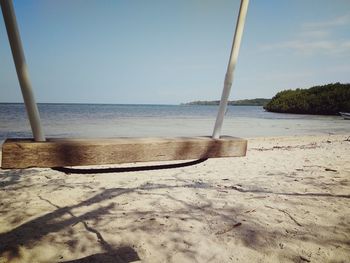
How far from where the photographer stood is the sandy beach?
9.92 feet

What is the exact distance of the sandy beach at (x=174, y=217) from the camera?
3023 mm

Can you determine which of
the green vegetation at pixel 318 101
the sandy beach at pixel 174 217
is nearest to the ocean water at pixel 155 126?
the sandy beach at pixel 174 217

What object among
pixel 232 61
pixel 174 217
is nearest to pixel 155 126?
pixel 174 217

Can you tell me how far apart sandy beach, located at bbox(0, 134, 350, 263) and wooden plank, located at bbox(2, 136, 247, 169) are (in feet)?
0.36

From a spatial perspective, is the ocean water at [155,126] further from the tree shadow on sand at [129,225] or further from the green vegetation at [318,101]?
the green vegetation at [318,101]

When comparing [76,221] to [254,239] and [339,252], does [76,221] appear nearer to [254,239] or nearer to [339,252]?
[254,239]

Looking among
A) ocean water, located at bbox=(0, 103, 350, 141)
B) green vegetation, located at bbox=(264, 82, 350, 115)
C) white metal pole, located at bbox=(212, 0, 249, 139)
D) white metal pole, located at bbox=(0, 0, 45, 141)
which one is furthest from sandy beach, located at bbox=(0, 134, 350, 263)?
green vegetation, located at bbox=(264, 82, 350, 115)

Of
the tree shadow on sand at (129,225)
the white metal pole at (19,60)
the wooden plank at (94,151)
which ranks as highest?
the white metal pole at (19,60)

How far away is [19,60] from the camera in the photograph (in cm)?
143

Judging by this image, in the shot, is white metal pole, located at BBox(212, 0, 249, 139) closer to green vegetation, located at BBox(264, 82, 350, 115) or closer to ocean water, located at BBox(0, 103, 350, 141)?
ocean water, located at BBox(0, 103, 350, 141)

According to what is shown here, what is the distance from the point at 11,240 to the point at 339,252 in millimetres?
3913

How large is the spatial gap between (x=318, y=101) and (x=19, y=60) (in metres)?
62.8

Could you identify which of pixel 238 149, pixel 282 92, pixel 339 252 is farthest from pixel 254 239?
pixel 282 92

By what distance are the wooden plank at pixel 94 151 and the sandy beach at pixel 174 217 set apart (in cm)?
11
